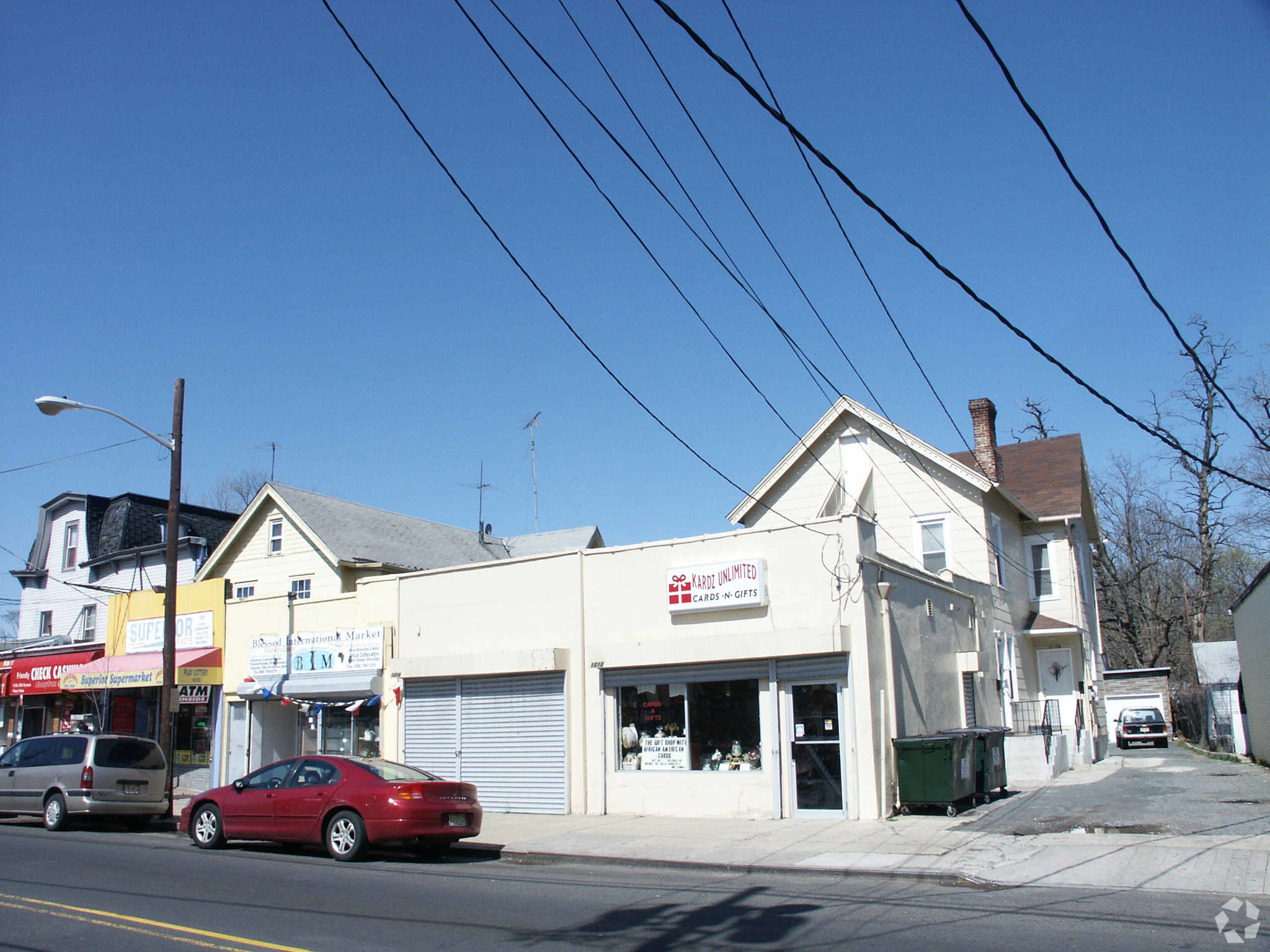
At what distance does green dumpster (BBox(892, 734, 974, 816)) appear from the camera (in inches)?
592

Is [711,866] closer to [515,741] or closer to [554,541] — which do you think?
[515,741]

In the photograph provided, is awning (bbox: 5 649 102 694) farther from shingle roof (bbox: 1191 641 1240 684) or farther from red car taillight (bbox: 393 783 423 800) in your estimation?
shingle roof (bbox: 1191 641 1240 684)

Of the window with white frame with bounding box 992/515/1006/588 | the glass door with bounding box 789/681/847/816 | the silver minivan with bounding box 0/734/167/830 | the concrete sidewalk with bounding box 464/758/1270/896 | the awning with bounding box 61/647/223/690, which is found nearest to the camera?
the concrete sidewalk with bounding box 464/758/1270/896

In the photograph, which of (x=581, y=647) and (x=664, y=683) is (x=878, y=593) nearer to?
(x=664, y=683)

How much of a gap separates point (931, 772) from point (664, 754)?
14.6ft

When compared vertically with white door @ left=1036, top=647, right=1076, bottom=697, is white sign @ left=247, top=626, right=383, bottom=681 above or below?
above

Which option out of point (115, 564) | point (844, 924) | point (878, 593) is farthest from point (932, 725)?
point (115, 564)

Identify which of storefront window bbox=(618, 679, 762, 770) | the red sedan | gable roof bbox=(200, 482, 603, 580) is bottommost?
the red sedan

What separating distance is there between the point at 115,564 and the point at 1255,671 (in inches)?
1289

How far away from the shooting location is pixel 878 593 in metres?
16.5

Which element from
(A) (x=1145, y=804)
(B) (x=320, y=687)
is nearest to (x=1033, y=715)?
(A) (x=1145, y=804)

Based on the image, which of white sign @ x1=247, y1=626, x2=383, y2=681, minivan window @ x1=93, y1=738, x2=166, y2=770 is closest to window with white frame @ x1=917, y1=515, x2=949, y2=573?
white sign @ x1=247, y1=626, x2=383, y2=681

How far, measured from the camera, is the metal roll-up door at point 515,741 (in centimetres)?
1836

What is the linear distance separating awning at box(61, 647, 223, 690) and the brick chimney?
2084 cm
